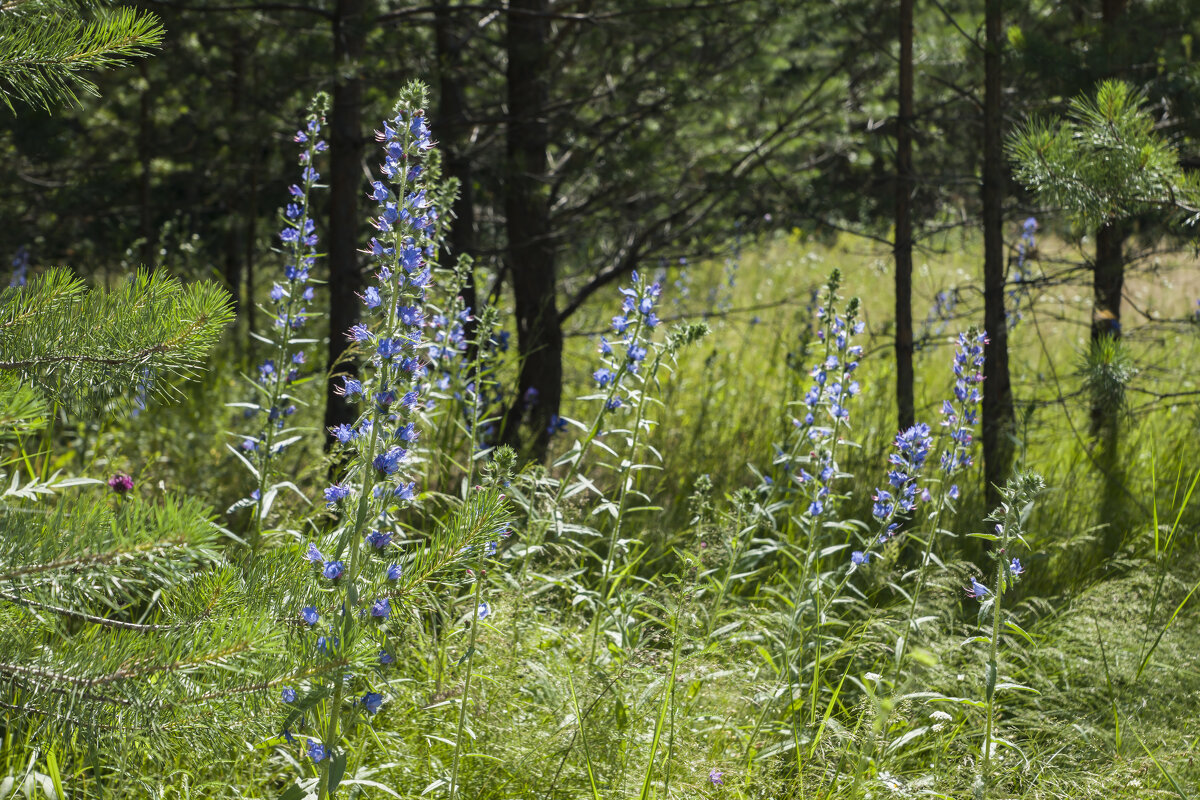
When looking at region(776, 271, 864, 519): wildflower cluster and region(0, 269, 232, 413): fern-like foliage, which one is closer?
region(0, 269, 232, 413): fern-like foliage

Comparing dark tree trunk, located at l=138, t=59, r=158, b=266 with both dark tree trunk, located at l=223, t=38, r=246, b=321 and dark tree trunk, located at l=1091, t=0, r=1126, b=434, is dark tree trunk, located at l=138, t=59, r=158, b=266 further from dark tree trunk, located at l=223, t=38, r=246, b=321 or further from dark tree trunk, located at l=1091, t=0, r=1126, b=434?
dark tree trunk, located at l=1091, t=0, r=1126, b=434

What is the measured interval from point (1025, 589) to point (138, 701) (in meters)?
3.45

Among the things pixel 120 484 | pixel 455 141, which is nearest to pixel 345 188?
pixel 455 141

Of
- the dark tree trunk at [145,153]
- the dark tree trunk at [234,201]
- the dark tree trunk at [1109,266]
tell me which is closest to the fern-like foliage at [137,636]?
the dark tree trunk at [234,201]

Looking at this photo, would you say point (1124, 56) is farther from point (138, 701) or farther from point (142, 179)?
point (142, 179)

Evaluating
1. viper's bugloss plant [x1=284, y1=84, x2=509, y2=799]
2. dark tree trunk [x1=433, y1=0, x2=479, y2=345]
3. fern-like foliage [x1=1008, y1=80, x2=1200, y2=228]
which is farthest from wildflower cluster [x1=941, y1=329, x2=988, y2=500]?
dark tree trunk [x1=433, y1=0, x2=479, y2=345]

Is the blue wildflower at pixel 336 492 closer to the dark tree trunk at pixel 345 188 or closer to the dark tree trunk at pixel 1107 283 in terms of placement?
the dark tree trunk at pixel 345 188

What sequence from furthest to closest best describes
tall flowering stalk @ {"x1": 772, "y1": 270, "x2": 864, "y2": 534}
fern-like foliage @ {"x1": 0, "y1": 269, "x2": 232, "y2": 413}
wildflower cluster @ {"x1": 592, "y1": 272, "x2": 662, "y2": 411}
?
tall flowering stalk @ {"x1": 772, "y1": 270, "x2": 864, "y2": 534}, wildflower cluster @ {"x1": 592, "y1": 272, "x2": 662, "y2": 411}, fern-like foliage @ {"x1": 0, "y1": 269, "x2": 232, "y2": 413}

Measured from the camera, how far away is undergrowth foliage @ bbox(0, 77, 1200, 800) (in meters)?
1.52

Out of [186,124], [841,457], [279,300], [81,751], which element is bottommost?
[81,751]

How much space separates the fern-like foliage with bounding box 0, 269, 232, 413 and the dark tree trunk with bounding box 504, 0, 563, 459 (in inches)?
150

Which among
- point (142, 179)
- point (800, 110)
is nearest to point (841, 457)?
point (800, 110)

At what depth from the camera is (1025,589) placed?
151 inches

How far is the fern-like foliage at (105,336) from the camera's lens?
1694 mm
